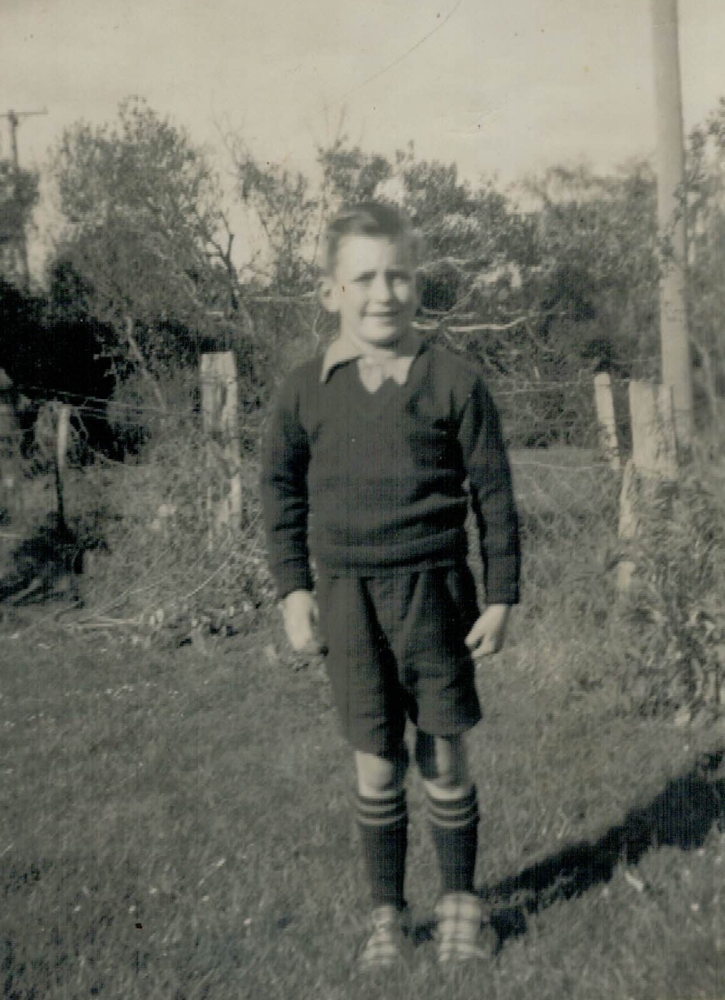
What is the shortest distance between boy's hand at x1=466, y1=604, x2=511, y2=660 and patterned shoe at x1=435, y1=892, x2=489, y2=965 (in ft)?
1.84

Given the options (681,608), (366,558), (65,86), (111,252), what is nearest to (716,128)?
(681,608)

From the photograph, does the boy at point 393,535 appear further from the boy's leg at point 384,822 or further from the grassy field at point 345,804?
the grassy field at point 345,804

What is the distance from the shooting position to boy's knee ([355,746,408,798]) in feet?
7.75

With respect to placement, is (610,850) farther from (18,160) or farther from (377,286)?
(18,160)

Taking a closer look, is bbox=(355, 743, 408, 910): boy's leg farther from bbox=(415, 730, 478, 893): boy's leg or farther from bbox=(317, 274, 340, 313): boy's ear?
bbox=(317, 274, 340, 313): boy's ear

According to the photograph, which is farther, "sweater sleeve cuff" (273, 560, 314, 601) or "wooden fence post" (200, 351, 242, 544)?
"wooden fence post" (200, 351, 242, 544)

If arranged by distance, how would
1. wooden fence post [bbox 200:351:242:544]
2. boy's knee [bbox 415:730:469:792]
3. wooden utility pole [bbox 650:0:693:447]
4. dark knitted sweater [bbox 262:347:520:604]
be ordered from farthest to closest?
1. wooden fence post [bbox 200:351:242:544]
2. wooden utility pole [bbox 650:0:693:447]
3. boy's knee [bbox 415:730:469:792]
4. dark knitted sweater [bbox 262:347:520:604]

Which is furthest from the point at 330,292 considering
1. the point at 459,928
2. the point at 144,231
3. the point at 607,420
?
the point at 144,231

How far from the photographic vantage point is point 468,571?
231cm

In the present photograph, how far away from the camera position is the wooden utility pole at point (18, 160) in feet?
14.4

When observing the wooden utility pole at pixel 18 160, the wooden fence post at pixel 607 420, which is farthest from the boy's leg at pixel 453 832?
the wooden utility pole at pixel 18 160

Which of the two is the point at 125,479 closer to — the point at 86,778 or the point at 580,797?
the point at 86,778

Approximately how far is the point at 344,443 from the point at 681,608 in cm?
195

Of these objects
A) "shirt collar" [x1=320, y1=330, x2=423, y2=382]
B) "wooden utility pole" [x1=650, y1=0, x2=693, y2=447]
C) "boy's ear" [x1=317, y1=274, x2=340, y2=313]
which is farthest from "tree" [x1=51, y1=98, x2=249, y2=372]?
"shirt collar" [x1=320, y1=330, x2=423, y2=382]
